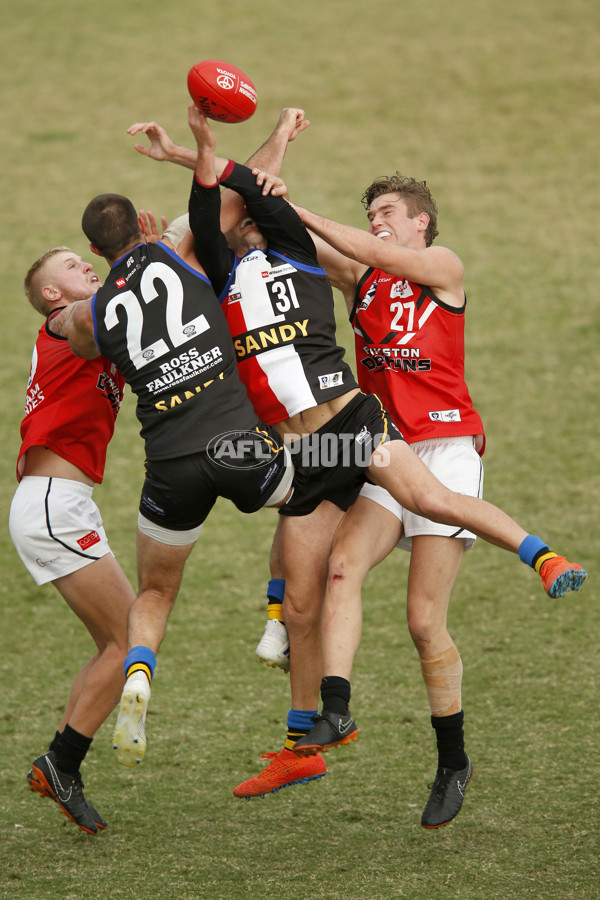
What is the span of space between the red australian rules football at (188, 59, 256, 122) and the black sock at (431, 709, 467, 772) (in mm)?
3194

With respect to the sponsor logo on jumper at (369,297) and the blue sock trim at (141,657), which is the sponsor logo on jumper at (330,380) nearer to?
the sponsor logo on jumper at (369,297)

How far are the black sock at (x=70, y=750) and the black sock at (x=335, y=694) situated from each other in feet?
5.54

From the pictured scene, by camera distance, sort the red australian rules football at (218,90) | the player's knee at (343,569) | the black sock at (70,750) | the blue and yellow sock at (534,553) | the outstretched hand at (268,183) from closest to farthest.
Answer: the blue and yellow sock at (534,553), the red australian rules football at (218,90), the outstretched hand at (268,183), the player's knee at (343,569), the black sock at (70,750)

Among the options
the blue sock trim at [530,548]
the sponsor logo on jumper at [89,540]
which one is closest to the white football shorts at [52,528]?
the sponsor logo on jumper at [89,540]

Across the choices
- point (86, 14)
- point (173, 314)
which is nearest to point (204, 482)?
point (173, 314)

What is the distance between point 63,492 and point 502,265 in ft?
32.2

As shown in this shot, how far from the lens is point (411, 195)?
5.57 m

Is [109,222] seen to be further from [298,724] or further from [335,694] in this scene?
[298,724]

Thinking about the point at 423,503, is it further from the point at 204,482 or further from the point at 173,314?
the point at 173,314

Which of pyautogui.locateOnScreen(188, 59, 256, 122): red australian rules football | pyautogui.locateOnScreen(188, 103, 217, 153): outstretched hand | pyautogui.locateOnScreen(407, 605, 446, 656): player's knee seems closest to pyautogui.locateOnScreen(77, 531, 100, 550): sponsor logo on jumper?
pyautogui.locateOnScreen(407, 605, 446, 656): player's knee

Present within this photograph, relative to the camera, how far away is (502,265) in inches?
558

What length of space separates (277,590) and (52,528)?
4.10 feet

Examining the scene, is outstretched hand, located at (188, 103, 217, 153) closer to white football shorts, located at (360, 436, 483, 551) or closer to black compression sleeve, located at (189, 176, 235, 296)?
black compression sleeve, located at (189, 176, 235, 296)

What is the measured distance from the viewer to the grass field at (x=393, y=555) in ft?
18.7
